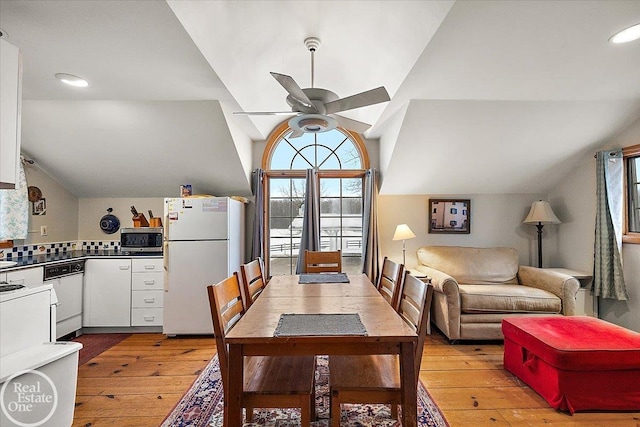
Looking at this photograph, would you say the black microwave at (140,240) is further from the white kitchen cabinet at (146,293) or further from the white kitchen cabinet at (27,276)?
the white kitchen cabinet at (27,276)

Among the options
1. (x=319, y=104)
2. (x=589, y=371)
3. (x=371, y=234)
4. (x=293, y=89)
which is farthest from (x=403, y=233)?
(x=293, y=89)

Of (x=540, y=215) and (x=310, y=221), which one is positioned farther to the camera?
(x=310, y=221)

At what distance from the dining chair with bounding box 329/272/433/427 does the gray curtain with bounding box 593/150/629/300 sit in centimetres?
286

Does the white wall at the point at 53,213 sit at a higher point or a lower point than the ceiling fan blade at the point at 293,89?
lower

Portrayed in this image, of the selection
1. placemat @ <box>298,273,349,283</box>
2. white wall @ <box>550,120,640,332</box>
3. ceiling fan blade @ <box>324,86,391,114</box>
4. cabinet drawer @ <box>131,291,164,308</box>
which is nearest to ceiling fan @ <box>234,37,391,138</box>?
ceiling fan blade @ <box>324,86,391,114</box>

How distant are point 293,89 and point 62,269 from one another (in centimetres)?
309

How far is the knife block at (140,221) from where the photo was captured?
4.02 meters

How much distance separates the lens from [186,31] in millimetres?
1832

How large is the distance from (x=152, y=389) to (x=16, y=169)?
1.72 meters

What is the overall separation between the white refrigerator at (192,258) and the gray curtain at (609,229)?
155 inches

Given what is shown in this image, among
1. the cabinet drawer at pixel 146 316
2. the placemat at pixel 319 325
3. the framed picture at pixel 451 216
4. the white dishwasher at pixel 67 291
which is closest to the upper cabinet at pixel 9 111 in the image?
the placemat at pixel 319 325

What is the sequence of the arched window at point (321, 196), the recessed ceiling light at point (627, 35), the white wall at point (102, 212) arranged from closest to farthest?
the recessed ceiling light at point (627, 35) → the white wall at point (102, 212) → the arched window at point (321, 196)

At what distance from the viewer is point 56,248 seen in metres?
3.88

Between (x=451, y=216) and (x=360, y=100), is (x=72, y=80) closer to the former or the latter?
(x=360, y=100)
